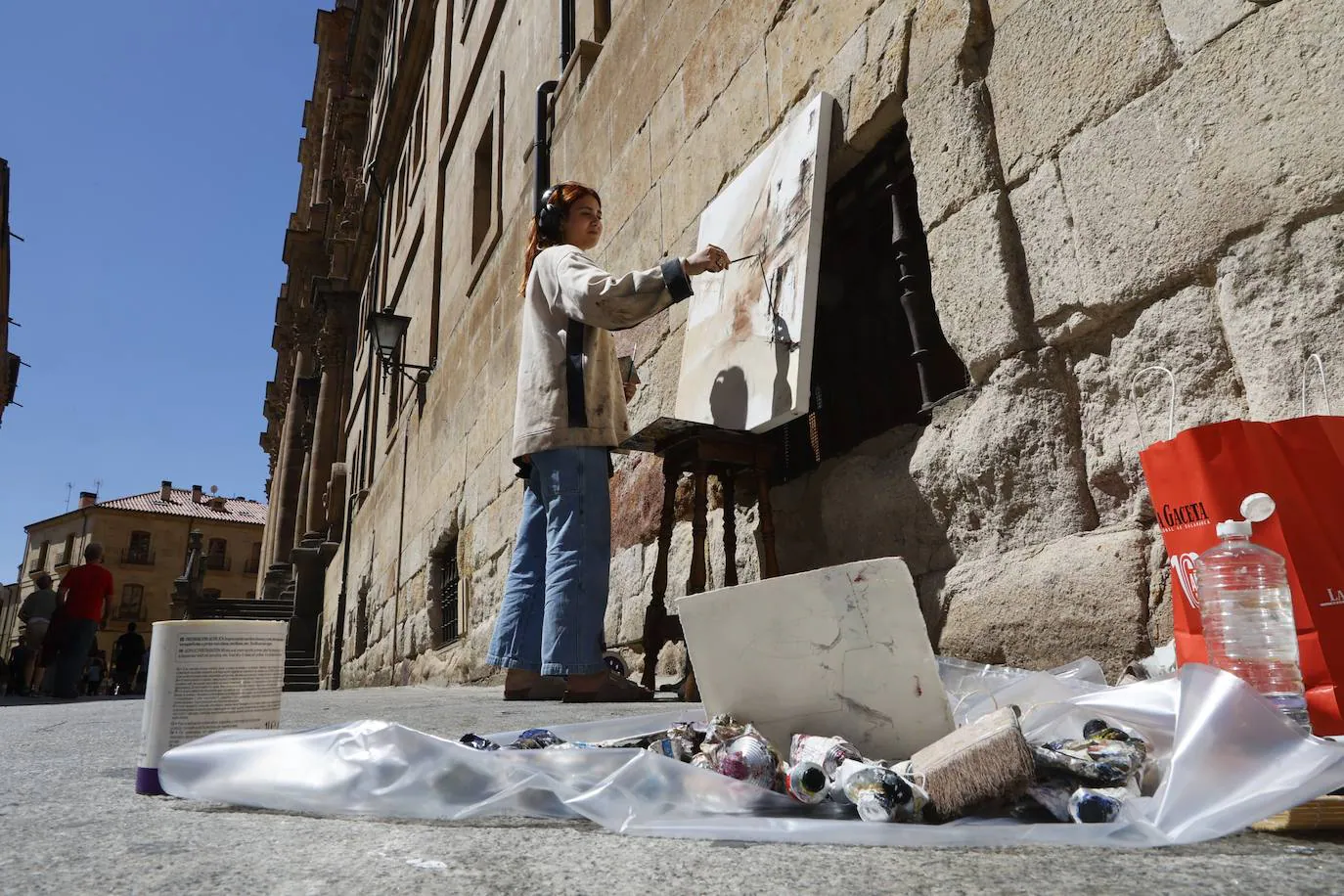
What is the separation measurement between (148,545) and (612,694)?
176 ft


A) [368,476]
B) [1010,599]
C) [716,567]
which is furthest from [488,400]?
[368,476]

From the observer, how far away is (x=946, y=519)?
2.48m

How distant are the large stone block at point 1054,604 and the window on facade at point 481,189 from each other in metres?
7.34

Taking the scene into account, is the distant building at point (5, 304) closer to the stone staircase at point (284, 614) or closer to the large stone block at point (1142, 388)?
the stone staircase at point (284, 614)

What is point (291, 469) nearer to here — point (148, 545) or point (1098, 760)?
point (1098, 760)

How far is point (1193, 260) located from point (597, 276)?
1.77m

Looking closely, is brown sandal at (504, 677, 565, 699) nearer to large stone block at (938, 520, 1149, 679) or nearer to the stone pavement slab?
large stone block at (938, 520, 1149, 679)

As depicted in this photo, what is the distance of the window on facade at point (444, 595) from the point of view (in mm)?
8203

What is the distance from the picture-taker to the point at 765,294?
312 centimetres

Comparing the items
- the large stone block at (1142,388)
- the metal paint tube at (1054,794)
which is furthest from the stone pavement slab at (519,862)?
the large stone block at (1142,388)

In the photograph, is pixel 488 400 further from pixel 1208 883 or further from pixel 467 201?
pixel 1208 883

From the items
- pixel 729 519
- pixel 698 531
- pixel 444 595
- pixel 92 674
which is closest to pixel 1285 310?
pixel 729 519

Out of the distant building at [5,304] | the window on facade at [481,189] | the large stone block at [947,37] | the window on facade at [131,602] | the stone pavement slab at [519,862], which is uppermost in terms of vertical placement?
the distant building at [5,304]

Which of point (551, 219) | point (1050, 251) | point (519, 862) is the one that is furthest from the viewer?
point (551, 219)
